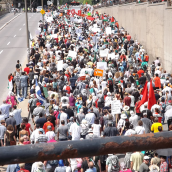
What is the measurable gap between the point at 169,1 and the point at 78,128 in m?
15.6

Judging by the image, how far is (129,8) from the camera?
41.4 meters

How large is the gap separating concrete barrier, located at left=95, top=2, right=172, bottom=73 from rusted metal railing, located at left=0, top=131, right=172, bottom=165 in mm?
22346

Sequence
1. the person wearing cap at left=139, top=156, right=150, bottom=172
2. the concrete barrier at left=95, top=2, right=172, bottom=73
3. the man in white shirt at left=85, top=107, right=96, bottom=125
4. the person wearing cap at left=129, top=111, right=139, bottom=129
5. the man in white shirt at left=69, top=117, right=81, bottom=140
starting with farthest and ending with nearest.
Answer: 1. the concrete barrier at left=95, top=2, right=172, bottom=73
2. the man in white shirt at left=85, top=107, right=96, bottom=125
3. the person wearing cap at left=129, top=111, right=139, bottom=129
4. the man in white shirt at left=69, top=117, right=81, bottom=140
5. the person wearing cap at left=139, top=156, right=150, bottom=172

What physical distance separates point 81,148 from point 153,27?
28321mm

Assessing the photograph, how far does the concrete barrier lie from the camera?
2438 centimetres

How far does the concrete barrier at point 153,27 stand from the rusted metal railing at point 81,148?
2235cm

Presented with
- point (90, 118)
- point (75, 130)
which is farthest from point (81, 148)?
point (90, 118)

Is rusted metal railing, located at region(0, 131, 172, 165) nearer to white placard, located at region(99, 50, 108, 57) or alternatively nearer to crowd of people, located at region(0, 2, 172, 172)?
crowd of people, located at region(0, 2, 172, 172)

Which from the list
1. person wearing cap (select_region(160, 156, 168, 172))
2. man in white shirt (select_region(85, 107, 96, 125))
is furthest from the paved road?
person wearing cap (select_region(160, 156, 168, 172))

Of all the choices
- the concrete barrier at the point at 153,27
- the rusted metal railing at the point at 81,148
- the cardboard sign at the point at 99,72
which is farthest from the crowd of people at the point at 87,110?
the rusted metal railing at the point at 81,148

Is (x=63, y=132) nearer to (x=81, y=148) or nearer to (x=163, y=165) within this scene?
(x=163, y=165)

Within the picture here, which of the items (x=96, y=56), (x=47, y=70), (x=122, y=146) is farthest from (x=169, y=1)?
(x=122, y=146)

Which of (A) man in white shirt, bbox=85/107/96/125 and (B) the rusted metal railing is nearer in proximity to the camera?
(B) the rusted metal railing

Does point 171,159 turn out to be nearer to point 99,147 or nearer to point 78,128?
point 78,128
